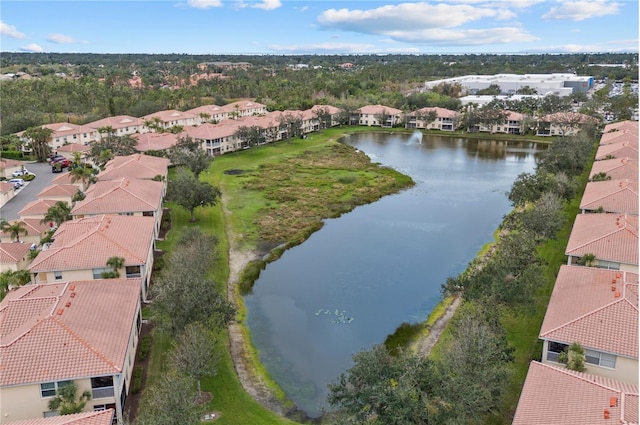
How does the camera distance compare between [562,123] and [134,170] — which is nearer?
[134,170]

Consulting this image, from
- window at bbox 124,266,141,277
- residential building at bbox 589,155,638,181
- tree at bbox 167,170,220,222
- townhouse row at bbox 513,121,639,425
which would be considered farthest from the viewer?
residential building at bbox 589,155,638,181

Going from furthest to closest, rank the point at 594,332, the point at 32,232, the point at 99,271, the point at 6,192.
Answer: the point at 6,192
the point at 32,232
the point at 99,271
the point at 594,332

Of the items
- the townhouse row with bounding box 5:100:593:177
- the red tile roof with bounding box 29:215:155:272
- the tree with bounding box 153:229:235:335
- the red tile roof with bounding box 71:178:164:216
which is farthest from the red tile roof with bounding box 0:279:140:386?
the townhouse row with bounding box 5:100:593:177

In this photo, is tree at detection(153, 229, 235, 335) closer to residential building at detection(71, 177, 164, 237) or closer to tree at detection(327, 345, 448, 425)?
tree at detection(327, 345, 448, 425)

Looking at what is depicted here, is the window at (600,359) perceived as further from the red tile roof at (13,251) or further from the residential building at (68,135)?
the residential building at (68,135)

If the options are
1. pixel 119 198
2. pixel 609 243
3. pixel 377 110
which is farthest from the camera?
pixel 377 110

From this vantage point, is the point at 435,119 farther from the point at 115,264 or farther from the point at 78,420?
the point at 78,420

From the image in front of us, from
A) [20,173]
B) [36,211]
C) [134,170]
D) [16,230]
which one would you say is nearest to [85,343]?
[16,230]
